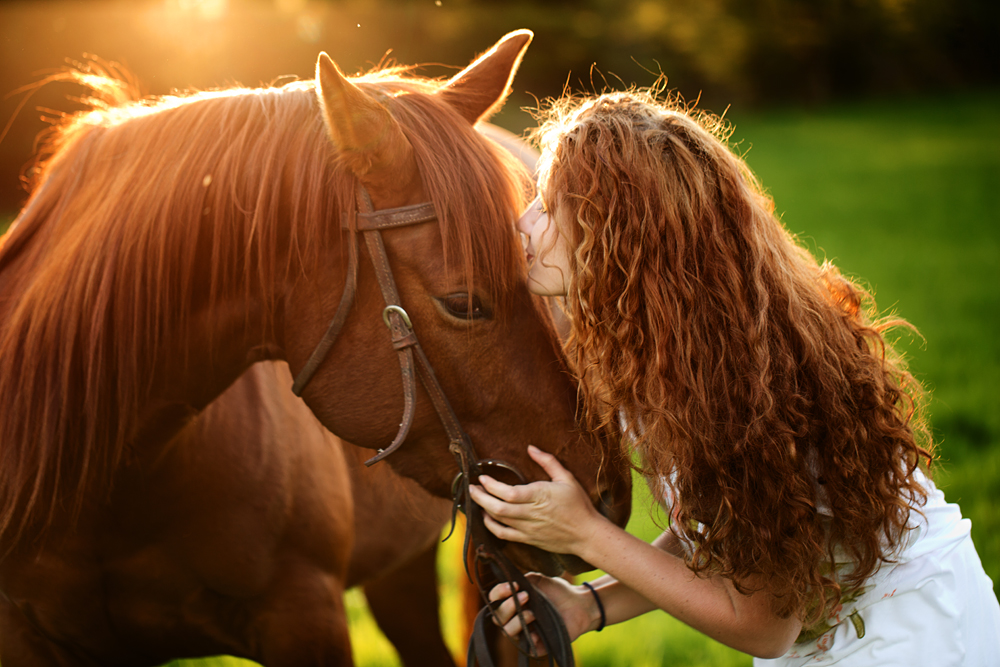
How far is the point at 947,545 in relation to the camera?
1.61m

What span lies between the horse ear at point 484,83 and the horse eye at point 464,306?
47 cm

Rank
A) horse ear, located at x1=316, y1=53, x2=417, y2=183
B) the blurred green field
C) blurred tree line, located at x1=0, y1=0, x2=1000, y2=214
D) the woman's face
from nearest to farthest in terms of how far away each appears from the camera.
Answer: horse ear, located at x1=316, y1=53, x2=417, y2=183 < the woman's face < the blurred green field < blurred tree line, located at x1=0, y1=0, x2=1000, y2=214

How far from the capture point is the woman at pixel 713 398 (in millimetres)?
1405

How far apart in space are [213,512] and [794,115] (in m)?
23.5

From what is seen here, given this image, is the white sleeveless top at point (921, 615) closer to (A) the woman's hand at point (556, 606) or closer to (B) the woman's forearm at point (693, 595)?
(B) the woman's forearm at point (693, 595)

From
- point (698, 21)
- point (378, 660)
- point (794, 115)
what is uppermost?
point (698, 21)

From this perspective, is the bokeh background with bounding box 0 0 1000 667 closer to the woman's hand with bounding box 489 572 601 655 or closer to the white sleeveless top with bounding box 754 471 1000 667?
the woman's hand with bounding box 489 572 601 655

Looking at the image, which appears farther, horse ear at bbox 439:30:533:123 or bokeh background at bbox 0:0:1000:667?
bokeh background at bbox 0:0:1000:667

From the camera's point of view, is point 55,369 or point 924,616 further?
point 924,616

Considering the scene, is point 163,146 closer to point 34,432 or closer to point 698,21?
point 34,432

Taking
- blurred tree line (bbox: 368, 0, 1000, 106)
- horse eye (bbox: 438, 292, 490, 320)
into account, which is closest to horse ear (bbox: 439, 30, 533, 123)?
horse eye (bbox: 438, 292, 490, 320)

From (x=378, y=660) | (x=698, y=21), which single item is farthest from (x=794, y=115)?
(x=378, y=660)

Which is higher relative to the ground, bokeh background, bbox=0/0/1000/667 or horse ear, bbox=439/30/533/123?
horse ear, bbox=439/30/533/123

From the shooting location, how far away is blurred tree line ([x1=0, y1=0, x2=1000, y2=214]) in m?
6.12
